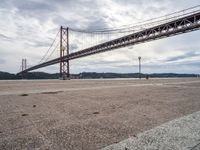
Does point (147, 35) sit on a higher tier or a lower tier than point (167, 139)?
higher

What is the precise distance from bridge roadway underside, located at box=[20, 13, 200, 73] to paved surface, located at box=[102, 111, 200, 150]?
27.6 m

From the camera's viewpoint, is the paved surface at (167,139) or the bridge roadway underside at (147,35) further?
the bridge roadway underside at (147,35)

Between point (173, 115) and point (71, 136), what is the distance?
3.11m

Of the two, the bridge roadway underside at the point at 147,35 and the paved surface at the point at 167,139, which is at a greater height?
the bridge roadway underside at the point at 147,35

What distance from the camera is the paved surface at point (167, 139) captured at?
3.04 m

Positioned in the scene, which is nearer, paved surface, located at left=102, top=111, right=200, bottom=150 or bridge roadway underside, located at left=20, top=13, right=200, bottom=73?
paved surface, located at left=102, top=111, right=200, bottom=150

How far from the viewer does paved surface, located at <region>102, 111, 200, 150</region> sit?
9.98 ft

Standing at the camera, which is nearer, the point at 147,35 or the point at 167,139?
the point at 167,139

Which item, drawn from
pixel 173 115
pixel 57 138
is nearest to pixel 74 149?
pixel 57 138

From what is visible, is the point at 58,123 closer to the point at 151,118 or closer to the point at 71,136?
the point at 71,136

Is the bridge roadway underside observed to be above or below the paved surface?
above

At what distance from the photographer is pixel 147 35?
36938 millimetres

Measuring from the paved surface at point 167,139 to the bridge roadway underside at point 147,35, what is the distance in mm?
27556

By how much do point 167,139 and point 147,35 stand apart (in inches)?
1397
